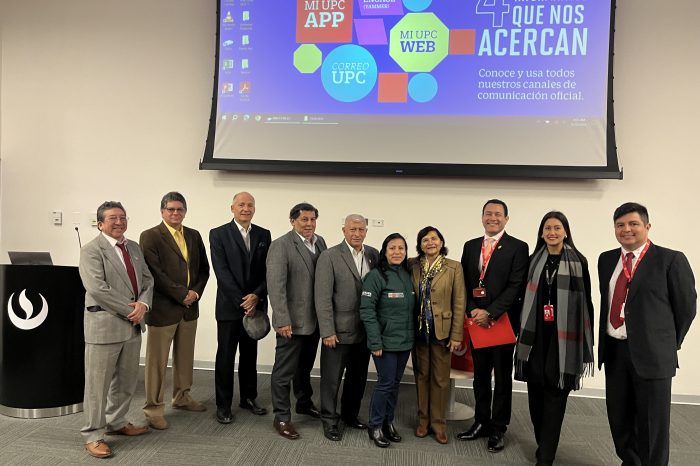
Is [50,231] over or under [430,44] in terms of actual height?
under

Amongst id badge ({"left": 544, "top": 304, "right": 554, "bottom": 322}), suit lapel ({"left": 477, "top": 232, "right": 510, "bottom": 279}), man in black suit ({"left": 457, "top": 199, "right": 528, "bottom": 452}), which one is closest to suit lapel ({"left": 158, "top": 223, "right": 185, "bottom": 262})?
man in black suit ({"left": 457, "top": 199, "right": 528, "bottom": 452})

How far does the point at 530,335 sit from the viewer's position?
2.59m

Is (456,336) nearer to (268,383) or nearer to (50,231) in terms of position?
(268,383)

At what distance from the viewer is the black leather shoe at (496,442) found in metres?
2.89

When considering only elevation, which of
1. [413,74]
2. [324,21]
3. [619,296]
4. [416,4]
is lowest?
[619,296]

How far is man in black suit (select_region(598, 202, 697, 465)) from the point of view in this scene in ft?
7.57

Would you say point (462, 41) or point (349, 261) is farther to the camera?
point (462, 41)

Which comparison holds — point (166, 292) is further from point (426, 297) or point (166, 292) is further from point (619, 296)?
point (619, 296)

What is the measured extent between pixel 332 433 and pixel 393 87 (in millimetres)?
2989

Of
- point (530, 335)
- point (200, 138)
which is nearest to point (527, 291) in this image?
point (530, 335)

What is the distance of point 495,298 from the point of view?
9.55 feet

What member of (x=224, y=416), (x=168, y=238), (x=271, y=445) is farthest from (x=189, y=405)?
(x=168, y=238)

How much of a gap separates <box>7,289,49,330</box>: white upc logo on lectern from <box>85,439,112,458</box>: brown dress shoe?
1.00 meters

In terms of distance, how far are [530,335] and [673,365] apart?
0.69 meters
